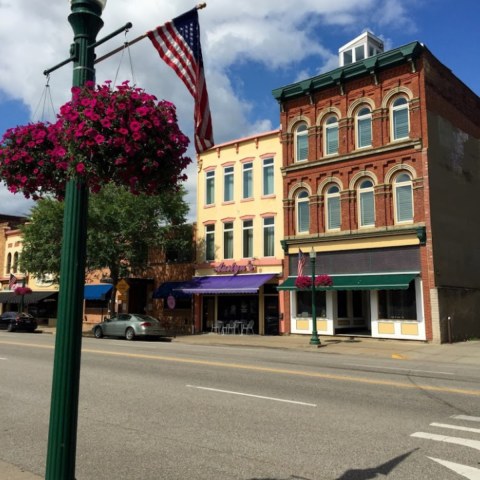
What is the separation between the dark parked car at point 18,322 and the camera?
3488cm

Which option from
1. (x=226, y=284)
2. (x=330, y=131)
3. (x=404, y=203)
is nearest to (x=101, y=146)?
(x=404, y=203)

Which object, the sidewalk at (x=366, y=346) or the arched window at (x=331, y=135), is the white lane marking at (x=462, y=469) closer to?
the sidewalk at (x=366, y=346)

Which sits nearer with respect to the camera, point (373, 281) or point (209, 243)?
point (373, 281)

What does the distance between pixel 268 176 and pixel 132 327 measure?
37.5 feet

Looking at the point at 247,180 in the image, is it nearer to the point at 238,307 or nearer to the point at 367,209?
the point at 238,307

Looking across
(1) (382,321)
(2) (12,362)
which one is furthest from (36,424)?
(1) (382,321)

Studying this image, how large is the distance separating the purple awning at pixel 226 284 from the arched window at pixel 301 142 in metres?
6.71

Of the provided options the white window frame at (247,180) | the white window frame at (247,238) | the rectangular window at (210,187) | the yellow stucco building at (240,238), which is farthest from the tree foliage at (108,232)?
the white window frame at (247,238)

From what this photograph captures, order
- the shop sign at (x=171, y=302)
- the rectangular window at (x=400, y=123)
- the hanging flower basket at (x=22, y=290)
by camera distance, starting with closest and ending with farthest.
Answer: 1. the rectangular window at (x=400, y=123)
2. the shop sign at (x=171, y=302)
3. the hanging flower basket at (x=22, y=290)

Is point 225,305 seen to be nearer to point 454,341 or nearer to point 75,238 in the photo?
point 454,341

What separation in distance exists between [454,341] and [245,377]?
610 inches

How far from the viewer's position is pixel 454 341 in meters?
24.5

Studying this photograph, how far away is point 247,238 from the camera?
31203 mm

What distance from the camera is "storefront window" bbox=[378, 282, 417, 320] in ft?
80.9
